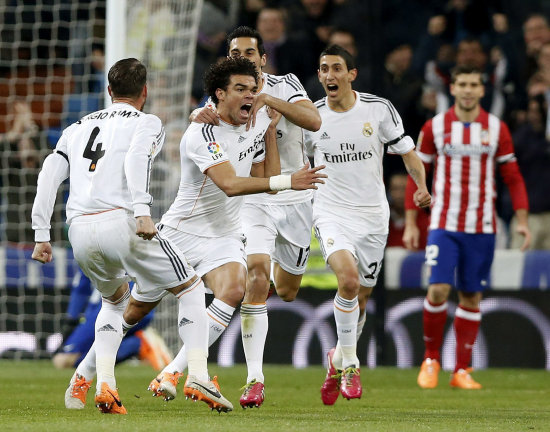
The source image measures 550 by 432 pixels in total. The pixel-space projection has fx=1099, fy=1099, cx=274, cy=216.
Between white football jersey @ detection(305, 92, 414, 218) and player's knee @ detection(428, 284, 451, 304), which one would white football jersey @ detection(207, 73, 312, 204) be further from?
player's knee @ detection(428, 284, 451, 304)

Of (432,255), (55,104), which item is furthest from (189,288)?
(55,104)

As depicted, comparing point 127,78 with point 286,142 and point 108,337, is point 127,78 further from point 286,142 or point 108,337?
point 286,142

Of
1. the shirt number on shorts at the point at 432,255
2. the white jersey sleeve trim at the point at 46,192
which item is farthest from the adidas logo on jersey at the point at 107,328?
the shirt number on shorts at the point at 432,255

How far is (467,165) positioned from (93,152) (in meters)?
4.02

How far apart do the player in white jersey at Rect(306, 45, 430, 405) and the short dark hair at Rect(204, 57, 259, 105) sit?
4.83ft

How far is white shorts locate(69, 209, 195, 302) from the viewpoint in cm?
565

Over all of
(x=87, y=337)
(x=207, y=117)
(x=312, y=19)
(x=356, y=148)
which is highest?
(x=312, y=19)

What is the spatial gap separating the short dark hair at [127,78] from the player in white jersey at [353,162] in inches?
79.8

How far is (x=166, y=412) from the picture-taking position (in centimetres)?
600

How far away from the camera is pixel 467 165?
350 inches

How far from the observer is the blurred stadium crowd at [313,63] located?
37.0 feet

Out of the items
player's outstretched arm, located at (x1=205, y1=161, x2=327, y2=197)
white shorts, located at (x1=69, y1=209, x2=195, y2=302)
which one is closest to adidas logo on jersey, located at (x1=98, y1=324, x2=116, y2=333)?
white shorts, located at (x1=69, y1=209, x2=195, y2=302)

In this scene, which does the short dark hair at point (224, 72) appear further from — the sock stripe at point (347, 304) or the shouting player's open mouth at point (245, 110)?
the sock stripe at point (347, 304)

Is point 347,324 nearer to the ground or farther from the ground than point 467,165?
nearer to the ground
